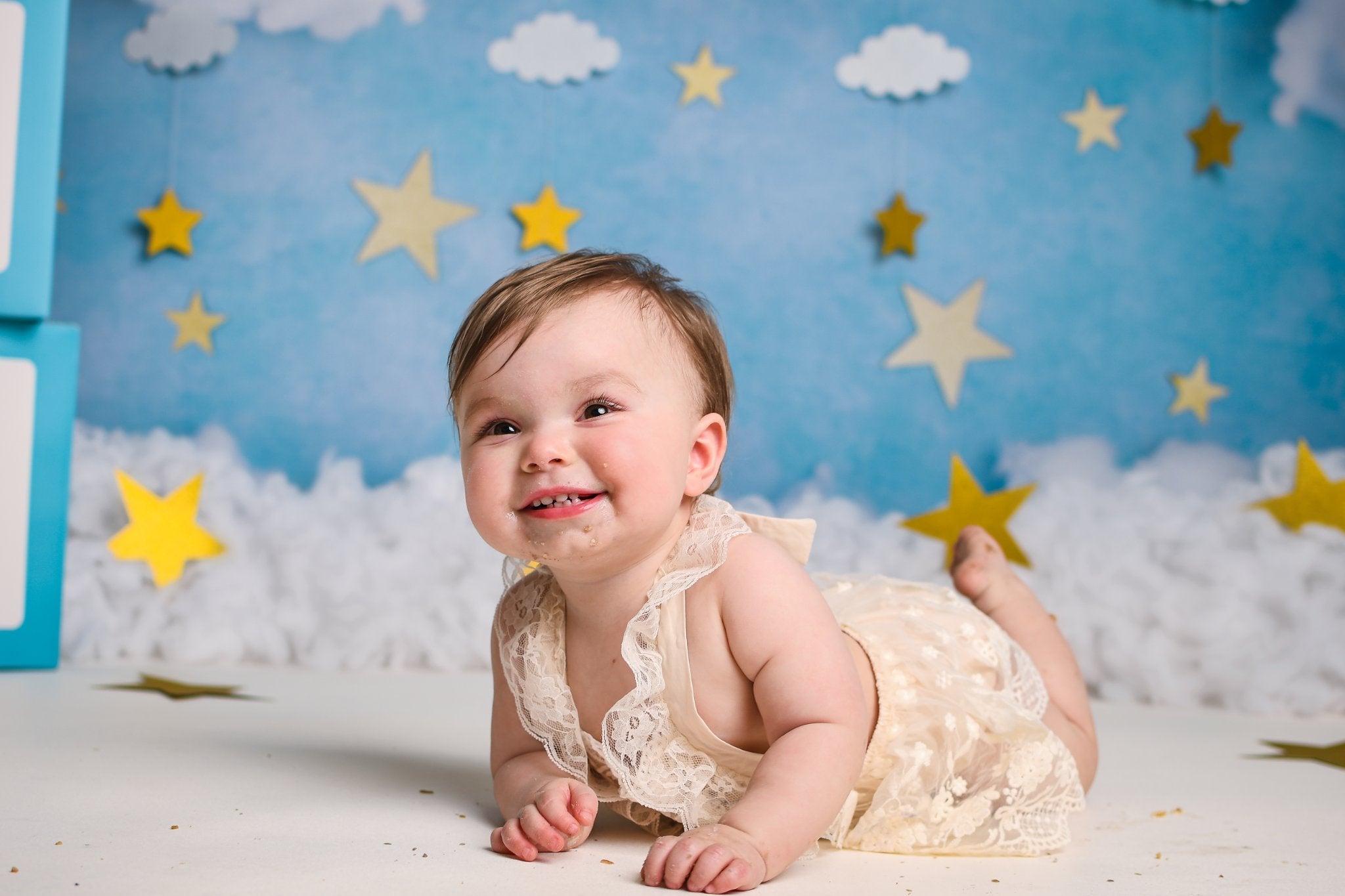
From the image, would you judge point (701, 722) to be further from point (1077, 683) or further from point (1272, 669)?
point (1272, 669)

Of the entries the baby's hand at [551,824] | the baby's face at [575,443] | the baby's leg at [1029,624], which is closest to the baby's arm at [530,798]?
the baby's hand at [551,824]

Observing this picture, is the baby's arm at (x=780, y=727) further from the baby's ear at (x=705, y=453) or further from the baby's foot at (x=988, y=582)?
the baby's foot at (x=988, y=582)

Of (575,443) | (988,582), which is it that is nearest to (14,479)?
(575,443)

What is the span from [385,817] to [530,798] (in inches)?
4.2

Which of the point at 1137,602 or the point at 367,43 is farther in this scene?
the point at 367,43

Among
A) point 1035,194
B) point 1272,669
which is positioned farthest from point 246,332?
point 1272,669

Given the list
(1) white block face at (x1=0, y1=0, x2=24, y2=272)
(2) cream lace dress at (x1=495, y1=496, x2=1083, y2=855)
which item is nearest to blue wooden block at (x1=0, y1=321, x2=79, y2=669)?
(1) white block face at (x1=0, y1=0, x2=24, y2=272)

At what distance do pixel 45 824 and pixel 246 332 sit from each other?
1.35m

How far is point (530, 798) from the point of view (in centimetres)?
84

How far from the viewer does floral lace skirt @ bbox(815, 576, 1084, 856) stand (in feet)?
2.86

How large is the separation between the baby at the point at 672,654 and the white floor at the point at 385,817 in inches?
1.5

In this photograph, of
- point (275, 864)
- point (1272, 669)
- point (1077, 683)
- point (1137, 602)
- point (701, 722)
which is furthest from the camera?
point (1137, 602)

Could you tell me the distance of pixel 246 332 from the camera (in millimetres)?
2041

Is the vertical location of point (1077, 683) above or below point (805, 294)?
below
